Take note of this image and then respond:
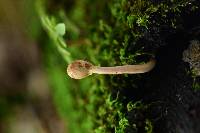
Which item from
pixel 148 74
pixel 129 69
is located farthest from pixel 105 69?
pixel 148 74

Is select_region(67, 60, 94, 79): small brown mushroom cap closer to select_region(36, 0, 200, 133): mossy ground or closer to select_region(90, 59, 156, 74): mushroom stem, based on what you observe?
select_region(90, 59, 156, 74): mushroom stem

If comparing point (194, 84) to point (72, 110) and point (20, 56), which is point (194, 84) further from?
point (20, 56)

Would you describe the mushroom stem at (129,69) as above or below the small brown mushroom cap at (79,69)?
below

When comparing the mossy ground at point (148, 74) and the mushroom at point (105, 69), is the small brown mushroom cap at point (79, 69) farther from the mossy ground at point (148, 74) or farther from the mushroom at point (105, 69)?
the mossy ground at point (148, 74)

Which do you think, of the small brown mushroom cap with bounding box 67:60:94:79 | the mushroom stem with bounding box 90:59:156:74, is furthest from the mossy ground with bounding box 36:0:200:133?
the small brown mushroom cap with bounding box 67:60:94:79

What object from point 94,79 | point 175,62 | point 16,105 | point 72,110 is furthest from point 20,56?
point 175,62

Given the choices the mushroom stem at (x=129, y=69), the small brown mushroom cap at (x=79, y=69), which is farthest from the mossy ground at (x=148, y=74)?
the small brown mushroom cap at (x=79, y=69)

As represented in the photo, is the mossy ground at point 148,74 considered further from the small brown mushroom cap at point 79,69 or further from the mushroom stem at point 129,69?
the small brown mushroom cap at point 79,69

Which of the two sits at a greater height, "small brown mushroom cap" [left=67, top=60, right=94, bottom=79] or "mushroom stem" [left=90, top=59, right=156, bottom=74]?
"small brown mushroom cap" [left=67, top=60, right=94, bottom=79]

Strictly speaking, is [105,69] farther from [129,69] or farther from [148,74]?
[148,74]

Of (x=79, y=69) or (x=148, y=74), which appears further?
(x=148, y=74)

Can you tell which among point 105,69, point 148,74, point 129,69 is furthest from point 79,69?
point 148,74
